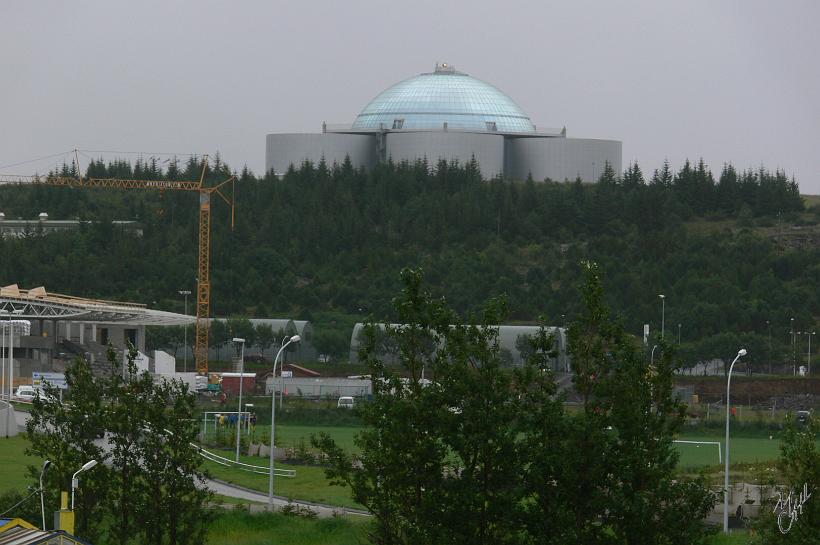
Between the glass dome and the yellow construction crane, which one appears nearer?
the yellow construction crane

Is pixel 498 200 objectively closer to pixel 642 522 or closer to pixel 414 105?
pixel 414 105

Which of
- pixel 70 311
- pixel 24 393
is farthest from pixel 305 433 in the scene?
pixel 70 311

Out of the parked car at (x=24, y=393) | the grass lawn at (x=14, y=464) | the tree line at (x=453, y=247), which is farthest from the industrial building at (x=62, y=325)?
the grass lawn at (x=14, y=464)

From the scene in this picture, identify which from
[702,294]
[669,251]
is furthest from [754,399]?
[669,251]

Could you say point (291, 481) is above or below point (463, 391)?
below

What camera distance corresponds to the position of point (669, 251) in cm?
10688

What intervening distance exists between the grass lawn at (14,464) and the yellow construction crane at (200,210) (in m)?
37.5

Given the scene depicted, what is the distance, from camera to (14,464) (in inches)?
1832

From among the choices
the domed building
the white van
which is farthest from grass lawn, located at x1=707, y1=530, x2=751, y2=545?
the domed building

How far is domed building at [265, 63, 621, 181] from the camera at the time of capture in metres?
131

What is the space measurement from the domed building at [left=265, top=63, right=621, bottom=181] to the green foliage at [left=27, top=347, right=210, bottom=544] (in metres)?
96.5

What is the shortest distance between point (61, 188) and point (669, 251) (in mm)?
49757

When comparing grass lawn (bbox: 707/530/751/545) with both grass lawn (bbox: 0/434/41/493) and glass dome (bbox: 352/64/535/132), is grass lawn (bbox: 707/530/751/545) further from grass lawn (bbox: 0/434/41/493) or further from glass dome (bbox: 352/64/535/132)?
glass dome (bbox: 352/64/535/132)

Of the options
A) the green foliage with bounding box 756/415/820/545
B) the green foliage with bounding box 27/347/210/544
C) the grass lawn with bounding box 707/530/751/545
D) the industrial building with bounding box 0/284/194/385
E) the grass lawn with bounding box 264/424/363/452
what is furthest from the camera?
the industrial building with bounding box 0/284/194/385
